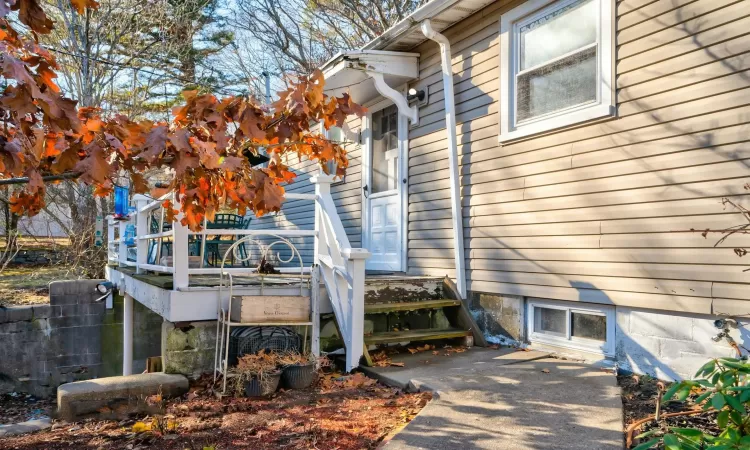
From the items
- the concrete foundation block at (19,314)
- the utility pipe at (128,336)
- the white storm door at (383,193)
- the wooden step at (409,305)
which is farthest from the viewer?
the concrete foundation block at (19,314)

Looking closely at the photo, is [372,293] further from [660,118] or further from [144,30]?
[144,30]

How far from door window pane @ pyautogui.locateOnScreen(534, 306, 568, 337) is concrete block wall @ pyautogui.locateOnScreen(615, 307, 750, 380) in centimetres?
59

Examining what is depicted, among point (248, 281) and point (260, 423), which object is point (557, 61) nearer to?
point (248, 281)

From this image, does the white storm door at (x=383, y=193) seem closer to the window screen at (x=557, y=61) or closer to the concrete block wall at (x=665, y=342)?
the window screen at (x=557, y=61)

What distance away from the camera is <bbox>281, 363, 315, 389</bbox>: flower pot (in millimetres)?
4543

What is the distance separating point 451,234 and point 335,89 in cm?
280

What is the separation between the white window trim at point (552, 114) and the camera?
4594 mm

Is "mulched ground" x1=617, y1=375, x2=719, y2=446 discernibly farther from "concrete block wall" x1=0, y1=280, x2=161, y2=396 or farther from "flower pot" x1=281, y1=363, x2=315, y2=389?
"concrete block wall" x1=0, y1=280, x2=161, y2=396

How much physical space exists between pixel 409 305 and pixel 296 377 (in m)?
1.41

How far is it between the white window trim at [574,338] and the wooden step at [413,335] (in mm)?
646

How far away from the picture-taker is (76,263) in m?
11.9

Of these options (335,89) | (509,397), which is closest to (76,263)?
(335,89)

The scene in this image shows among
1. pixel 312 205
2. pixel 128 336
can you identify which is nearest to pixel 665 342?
pixel 312 205

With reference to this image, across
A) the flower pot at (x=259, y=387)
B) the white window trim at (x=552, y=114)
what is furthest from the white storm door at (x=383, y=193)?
the flower pot at (x=259, y=387)
